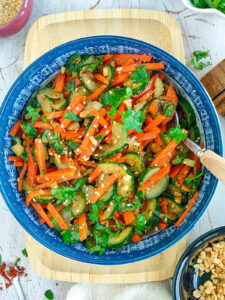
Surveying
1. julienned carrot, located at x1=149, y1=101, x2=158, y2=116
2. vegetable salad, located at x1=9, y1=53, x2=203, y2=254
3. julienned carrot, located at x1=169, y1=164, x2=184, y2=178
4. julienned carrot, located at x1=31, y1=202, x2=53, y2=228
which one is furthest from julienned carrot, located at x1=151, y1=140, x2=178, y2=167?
julienned carrot, located at x1=31, y1=202, x2=53, y2=228

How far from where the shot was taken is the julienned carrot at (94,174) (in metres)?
2.18

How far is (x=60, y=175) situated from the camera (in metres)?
2.18

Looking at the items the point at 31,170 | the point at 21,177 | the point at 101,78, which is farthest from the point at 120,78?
the point at 21,177

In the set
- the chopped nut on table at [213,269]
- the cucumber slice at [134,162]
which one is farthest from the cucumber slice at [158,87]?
the chopped nut on table at [213,269]

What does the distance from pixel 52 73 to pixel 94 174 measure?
0.76 meters

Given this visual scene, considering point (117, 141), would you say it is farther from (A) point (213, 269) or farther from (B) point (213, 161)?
(A) point (213, 269)

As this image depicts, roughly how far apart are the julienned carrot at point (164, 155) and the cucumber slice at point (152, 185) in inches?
1.7

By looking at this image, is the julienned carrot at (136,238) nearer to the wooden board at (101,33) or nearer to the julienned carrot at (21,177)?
the wooden board at (101,33)

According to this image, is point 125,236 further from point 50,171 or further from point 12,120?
point 12,120

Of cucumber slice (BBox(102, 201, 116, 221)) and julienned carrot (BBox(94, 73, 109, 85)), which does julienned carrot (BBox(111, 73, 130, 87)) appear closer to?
julienned carrot (BBox(94, 73, 109, 85))

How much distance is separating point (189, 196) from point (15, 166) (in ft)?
3.90

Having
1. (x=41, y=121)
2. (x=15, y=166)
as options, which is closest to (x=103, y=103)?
(x=41, y=121)

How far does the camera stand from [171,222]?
2326mm

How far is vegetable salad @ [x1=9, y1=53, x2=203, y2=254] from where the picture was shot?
2.16m
